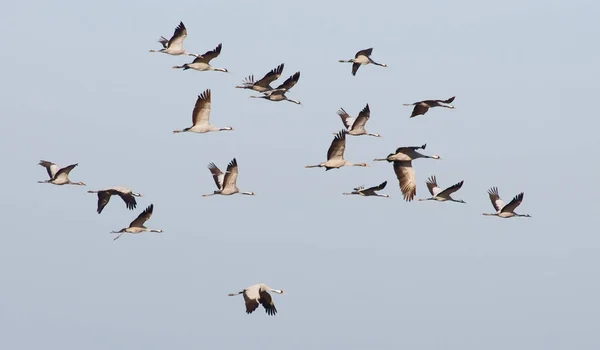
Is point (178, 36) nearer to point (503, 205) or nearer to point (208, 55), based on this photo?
point (208, 55)

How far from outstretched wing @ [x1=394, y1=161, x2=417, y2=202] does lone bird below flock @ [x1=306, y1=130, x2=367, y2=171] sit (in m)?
2.25

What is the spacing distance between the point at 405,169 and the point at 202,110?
7.49 m

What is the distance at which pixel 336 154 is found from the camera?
45.0 m

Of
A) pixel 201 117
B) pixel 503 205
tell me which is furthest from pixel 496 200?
pixel 201 117

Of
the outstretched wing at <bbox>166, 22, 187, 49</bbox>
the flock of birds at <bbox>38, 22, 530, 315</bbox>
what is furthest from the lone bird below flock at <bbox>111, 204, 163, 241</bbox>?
the outstretched wing at <bbox>166, 22, 187, 49</bbox>

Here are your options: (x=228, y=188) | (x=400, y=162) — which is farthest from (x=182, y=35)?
(x=400, y=162)

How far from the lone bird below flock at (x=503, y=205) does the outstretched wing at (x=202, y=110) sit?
11.1m

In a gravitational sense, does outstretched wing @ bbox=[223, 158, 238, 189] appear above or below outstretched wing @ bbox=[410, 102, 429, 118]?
below

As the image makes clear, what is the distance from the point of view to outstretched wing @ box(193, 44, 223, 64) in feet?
151

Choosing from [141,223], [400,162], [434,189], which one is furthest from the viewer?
[434,189]

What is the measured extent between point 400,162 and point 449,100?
135 inches

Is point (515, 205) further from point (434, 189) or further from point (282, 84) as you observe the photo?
point (282, 84)

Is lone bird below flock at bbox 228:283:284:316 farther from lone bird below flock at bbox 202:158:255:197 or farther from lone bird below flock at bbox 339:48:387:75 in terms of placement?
lone bird below flock at bbox 339:48:387:75

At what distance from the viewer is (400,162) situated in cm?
4331
